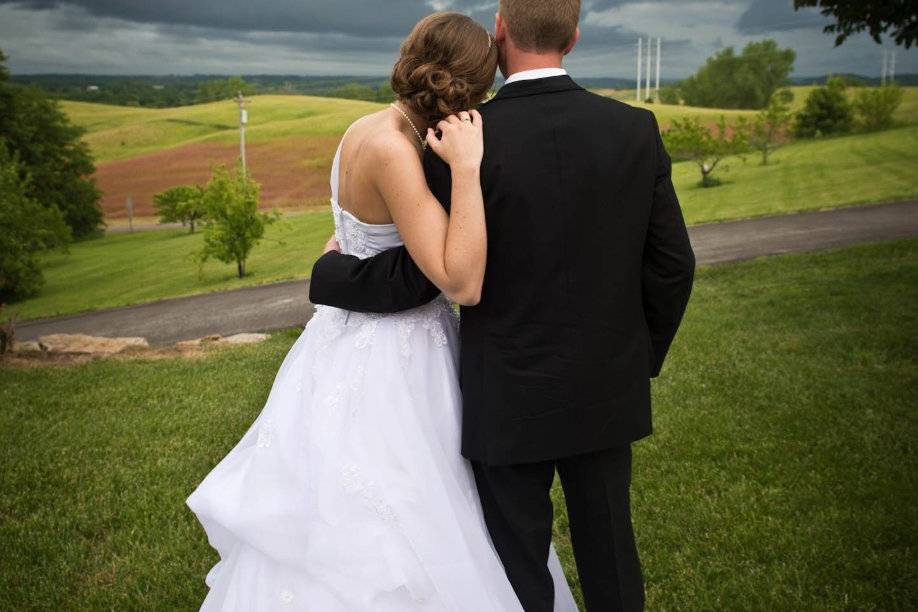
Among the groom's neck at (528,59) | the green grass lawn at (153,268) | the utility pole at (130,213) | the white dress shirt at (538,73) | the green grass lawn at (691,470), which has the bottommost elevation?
the green grass lawn at (153,268)

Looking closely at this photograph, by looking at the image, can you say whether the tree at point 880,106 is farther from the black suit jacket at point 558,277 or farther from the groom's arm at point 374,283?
the groom's arm at point 374,283

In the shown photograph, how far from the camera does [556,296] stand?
2.12m

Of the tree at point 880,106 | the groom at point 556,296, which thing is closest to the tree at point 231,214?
the groom at point 556,296

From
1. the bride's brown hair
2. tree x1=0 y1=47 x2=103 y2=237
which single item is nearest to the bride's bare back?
the bride's brown hair

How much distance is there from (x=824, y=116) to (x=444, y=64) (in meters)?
45.3

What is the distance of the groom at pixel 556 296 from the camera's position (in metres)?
2.04

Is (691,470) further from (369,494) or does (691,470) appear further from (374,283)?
(374,283)

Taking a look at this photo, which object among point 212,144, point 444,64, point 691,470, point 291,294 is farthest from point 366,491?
point 212,144

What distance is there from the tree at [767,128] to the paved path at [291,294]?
15.6 m

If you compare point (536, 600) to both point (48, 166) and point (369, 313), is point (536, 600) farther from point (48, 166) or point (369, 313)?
point (48, 166)

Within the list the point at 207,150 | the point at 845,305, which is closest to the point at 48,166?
the point at 207,150

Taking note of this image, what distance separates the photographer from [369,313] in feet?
8.10

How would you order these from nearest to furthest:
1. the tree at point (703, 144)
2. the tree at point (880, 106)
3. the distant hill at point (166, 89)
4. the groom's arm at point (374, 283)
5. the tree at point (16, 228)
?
the groom's arm at point (374, 283), the tree at point (16, 228), the tree at point (703, 144), the tree at point (880, 106), the distant hill at point (166, 89)

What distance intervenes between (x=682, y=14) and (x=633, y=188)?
115051mm
